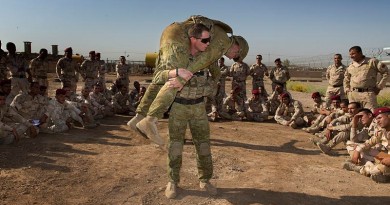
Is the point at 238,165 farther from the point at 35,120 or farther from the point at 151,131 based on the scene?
the point at 35,120

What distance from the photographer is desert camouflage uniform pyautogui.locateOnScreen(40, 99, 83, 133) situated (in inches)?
291

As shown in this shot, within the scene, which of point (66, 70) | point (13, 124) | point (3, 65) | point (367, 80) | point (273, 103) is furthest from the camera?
point (273, 103)

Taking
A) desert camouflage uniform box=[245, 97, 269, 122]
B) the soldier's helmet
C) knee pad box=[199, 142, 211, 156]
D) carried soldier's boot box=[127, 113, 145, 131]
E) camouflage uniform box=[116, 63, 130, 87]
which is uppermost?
the soldier's helmet

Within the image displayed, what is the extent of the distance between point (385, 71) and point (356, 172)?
10.5 ft

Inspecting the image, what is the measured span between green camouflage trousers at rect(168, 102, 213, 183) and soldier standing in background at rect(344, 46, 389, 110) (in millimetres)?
4989

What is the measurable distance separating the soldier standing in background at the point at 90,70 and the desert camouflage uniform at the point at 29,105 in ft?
13.5

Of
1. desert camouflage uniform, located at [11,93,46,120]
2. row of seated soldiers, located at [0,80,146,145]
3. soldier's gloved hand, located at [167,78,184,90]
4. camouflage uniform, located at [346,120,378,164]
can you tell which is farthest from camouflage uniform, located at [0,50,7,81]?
camouflage uniform, located at [346,120,378,164]

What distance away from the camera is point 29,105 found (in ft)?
24.8

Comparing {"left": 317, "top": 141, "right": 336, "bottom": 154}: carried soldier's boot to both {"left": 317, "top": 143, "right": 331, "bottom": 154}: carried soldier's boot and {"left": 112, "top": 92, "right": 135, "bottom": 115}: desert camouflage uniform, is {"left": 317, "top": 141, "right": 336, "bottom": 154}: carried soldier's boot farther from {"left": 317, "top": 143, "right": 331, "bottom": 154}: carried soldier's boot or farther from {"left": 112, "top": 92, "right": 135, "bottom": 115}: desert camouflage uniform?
{"left": 112, "top": 92, "right": 135, "bottom": 115}: desert camouflage uniform

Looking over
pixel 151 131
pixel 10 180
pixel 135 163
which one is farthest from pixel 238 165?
pixel 10 180

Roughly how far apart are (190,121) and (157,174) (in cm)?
129

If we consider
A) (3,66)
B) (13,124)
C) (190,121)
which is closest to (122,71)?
(3,66)

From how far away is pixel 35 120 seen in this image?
740 centimetres

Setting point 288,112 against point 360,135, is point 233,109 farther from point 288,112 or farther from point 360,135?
point 360,135
